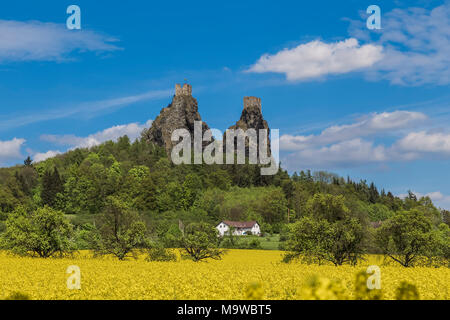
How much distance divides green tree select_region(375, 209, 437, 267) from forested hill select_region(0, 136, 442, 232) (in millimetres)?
66034

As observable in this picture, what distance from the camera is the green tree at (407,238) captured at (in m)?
43.9

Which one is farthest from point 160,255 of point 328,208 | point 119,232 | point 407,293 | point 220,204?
point 220,204

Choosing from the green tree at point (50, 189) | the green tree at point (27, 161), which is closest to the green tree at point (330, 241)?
the green tree at point (50, 189)

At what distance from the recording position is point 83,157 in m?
193

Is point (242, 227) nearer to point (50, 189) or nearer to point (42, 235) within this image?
point (50, 189)

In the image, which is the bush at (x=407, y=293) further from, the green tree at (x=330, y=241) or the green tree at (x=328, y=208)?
the green tree at (x=328, y=208)

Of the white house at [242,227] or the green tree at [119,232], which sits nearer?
the green tree at [119,232]

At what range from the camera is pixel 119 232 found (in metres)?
53.0

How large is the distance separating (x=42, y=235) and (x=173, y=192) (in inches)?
3411

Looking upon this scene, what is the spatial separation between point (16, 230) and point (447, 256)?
46640 millimetres

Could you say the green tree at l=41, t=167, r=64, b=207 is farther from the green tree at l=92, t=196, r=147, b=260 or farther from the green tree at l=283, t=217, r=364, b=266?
the green tree at l=283, t=217, r=364, b=266

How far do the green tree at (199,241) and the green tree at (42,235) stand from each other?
13.9 meters
